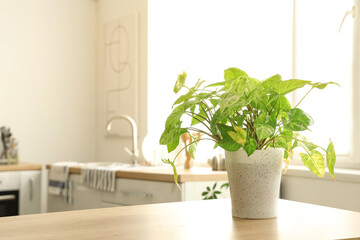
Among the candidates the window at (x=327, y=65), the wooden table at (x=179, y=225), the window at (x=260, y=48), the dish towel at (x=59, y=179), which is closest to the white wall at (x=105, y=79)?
the window at (x=260, y=48)

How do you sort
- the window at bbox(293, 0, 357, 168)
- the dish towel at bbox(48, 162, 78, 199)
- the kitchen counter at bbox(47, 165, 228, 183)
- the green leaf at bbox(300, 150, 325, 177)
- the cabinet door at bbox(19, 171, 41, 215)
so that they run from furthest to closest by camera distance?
1. the cabinet door at bbox(19, 171, 41, 215)
2. the dish towel at bbox(48, 162, 78, 199)
3. the window at bbox(293, 0, 357, 168)
4. the kitchen counter at bbox(47, 165, 228, 183)
5. the green leaf at bbox(300, 150, 325, 177)

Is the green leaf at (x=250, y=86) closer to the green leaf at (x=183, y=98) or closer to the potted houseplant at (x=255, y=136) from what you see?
the potted houseplant at (x=255, y=136)

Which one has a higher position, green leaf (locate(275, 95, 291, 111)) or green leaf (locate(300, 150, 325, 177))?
green leaf (locate(275, 95, 291, 111))

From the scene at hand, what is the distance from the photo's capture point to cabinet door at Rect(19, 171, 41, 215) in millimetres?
4020

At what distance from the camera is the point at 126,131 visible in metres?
4.55

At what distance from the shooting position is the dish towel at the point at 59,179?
382cm

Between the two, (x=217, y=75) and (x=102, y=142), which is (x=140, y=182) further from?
(x=102, y=142)

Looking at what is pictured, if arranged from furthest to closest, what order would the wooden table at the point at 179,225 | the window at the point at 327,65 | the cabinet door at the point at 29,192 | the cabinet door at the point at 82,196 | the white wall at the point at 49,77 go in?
1. the white wall at the point at 49,77
2. the cabinet door at the point at 29,192
3. the cabinet door at the point at 82,196
4. the window at the point at 327,65
5. the wooden table at the point at 179,225

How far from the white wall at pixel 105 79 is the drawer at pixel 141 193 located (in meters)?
0.97

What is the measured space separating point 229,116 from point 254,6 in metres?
2.62

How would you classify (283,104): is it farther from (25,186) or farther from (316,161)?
(25,186)

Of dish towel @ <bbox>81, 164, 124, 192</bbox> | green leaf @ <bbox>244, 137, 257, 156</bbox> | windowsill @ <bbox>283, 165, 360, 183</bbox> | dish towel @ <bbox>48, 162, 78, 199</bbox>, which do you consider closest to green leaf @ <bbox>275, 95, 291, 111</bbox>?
green leaf @ <bbox>244, 137, 257, 156</bbox>

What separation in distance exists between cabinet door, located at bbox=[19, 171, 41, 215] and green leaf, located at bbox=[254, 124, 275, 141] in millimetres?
2974

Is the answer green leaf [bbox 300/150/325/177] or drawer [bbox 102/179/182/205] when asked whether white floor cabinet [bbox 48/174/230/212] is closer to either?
drawer [bbox 102/179/182/205]
